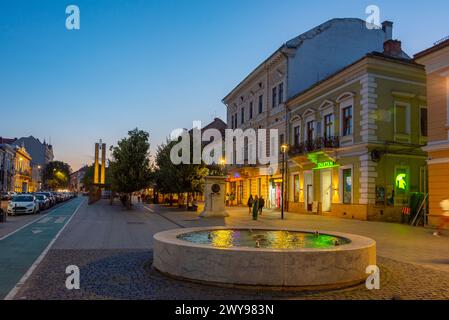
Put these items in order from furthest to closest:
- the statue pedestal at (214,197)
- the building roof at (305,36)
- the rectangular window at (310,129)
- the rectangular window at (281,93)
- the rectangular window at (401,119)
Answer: the rectangular window at (281,93)
the building roof at (305,36)
the rectangular window at (310,129)
the statue pedestal at (214,197)
the rectangular window at (401,119)

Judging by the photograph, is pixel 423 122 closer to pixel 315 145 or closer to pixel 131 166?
pixel 315 145

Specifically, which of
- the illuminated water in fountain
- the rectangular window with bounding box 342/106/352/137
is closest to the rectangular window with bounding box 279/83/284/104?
the rectangular window with bounding box 342/106/352/137

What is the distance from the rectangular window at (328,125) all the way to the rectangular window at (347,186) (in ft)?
9.41

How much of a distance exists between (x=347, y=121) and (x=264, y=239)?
1928 centimetres

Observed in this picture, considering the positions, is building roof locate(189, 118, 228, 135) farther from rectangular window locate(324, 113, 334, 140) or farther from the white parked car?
the white parked car

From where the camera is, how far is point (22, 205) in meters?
28.4

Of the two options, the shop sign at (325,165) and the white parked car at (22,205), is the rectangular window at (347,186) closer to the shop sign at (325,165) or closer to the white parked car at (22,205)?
the shop sign at (325,165)

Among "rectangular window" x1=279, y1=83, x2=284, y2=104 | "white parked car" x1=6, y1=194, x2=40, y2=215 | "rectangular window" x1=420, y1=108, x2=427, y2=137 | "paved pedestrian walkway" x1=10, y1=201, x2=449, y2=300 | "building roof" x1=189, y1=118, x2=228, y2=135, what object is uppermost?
"building roof" x1=189, y1=118, x2=228, y2=135

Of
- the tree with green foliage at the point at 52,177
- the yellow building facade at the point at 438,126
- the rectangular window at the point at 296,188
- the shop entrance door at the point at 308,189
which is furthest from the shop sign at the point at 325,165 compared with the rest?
the tree with green foliage at the point at 52,177

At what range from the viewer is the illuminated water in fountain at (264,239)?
9.24 metres

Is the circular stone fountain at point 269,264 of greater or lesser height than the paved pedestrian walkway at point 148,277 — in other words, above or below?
above

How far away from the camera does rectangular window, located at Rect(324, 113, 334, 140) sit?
96.2ft

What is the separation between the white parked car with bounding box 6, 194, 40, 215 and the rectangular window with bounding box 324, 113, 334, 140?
2040 centimetres

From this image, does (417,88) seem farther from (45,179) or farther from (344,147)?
(45,179)
